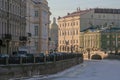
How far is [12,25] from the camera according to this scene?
75438 millimetres

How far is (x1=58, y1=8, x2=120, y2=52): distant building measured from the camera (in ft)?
601

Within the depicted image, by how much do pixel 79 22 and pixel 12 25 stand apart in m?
107

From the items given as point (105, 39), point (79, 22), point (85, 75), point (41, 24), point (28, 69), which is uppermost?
point (79, 22)

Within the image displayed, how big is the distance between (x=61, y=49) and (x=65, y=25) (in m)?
9.63

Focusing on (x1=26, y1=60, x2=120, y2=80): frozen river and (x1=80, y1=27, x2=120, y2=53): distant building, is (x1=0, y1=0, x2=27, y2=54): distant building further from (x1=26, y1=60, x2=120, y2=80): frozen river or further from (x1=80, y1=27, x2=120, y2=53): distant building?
(x1=80, y1=27, x2=120, y2=53): distant building

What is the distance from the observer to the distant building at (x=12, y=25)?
225 ft

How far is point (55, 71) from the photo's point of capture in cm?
6725

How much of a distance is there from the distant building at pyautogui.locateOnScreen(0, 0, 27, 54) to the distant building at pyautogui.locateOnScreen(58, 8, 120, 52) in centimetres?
9613

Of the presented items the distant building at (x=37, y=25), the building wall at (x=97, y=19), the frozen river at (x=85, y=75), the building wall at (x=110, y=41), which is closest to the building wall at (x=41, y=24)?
the distant building at (x=37, y=25)

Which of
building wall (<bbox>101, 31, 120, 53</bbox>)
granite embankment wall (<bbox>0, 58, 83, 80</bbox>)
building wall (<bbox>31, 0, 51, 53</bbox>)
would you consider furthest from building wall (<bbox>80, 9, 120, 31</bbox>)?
granite embankment wall (<bbox>0, 58, 83, 80</bbox>)

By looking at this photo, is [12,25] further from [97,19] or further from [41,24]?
[97,19]

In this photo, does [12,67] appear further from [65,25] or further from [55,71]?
[65,25]

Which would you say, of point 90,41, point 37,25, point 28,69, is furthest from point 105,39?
point 28,69

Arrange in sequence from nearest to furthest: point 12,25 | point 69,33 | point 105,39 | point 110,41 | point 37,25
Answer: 1. point 12,25
2. point 37,25
3. point 110,41
4. point 105,39
5. point 69,33
